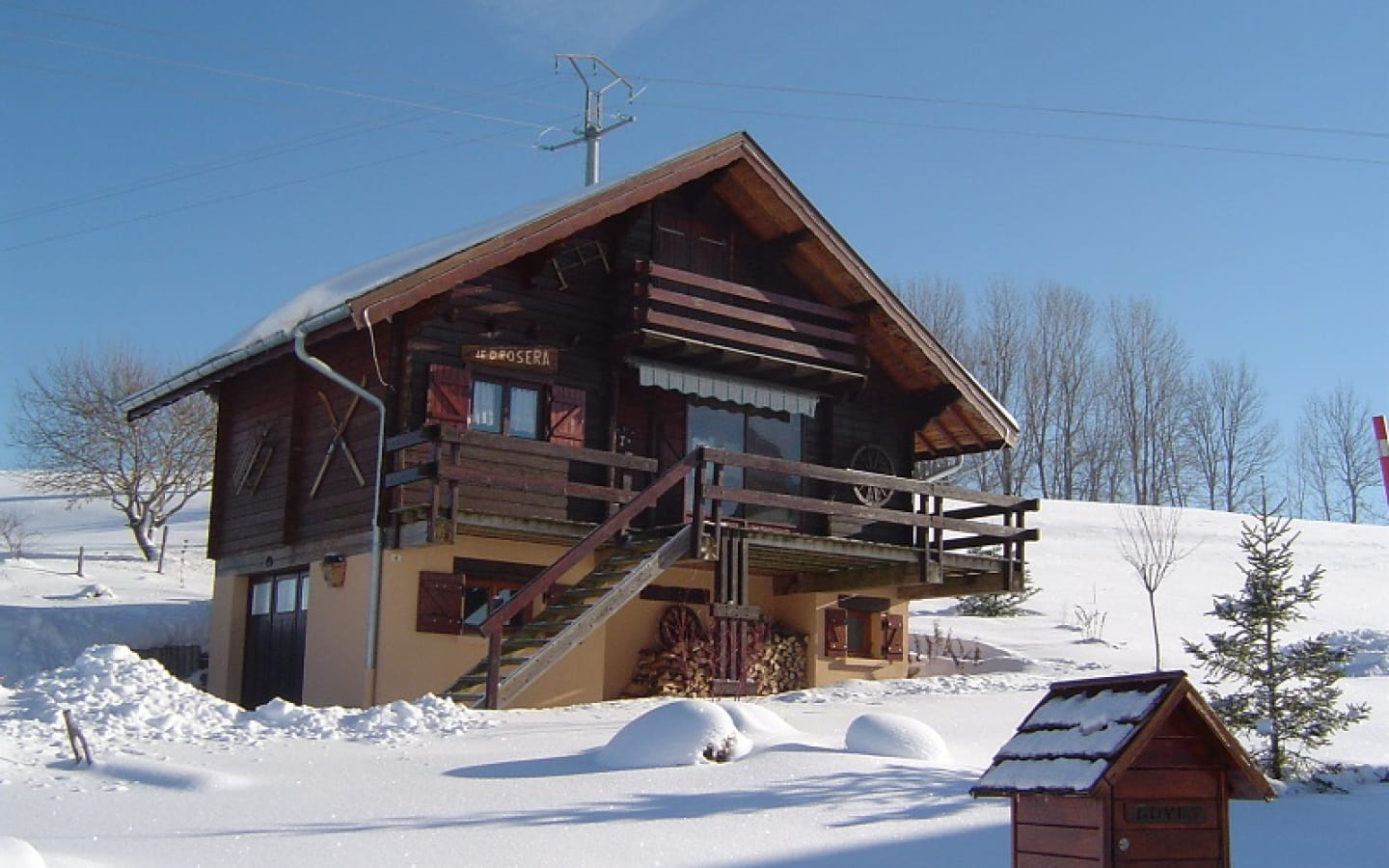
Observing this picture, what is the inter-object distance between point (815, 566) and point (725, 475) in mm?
1791

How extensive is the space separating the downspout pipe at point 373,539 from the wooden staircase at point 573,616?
5.00ft

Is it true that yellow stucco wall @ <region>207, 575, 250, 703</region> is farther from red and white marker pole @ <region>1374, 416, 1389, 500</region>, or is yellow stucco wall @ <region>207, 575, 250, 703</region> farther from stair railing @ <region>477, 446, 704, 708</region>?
red and white marker pole @ <region>1374, 416, 1389, 500</region>

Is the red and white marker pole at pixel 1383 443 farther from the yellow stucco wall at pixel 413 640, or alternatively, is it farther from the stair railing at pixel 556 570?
the yellow stucco wall at pixel 413 640

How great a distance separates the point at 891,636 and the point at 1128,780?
52.6 ft

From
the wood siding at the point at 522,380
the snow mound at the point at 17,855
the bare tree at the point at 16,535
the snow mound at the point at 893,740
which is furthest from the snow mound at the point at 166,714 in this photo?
the bare tree at the point at 16,535

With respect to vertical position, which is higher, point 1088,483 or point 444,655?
point 1088,483

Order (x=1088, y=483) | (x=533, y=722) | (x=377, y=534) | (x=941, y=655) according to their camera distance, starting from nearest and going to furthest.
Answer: (x=533, y=722), (x=377, y=534), (x=941, y=655), (x=1088, y=483)

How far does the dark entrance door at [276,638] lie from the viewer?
18.6 m

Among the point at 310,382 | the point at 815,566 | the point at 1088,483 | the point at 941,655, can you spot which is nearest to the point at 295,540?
the point at 310,382

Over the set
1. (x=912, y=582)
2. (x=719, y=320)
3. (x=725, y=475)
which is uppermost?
(x=719, y=320)

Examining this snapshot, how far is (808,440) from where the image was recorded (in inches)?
822

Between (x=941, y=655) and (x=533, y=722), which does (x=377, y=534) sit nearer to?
(x=533, y=722)

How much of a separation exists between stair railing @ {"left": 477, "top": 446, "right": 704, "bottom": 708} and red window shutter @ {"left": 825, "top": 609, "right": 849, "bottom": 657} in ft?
16.7

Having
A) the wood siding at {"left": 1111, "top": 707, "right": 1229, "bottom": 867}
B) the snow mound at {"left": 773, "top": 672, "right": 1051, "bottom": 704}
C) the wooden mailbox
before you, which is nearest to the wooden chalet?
the snow mound at {"left": 773, "top": 672, "right": 1051, "bottom": 704}
